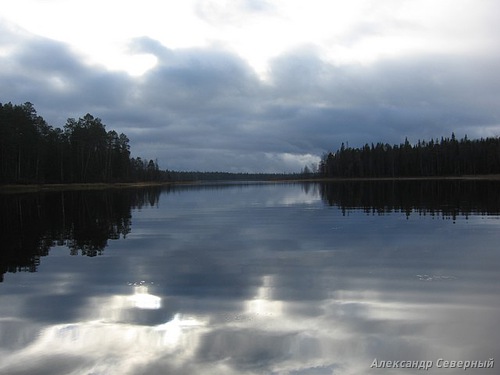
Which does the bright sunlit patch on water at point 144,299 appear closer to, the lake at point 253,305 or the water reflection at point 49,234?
the lake at point 253,305

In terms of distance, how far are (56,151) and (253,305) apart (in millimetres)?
112243

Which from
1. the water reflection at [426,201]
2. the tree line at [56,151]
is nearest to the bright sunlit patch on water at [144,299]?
the water reflection at [426,201]

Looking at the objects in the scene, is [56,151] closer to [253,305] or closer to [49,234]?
[49,234]

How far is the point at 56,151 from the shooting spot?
11225 cm

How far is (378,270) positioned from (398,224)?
1349 cm

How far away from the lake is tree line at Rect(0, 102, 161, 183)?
245ft

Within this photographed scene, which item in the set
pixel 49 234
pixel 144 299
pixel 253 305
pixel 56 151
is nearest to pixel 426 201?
pixel 49 234

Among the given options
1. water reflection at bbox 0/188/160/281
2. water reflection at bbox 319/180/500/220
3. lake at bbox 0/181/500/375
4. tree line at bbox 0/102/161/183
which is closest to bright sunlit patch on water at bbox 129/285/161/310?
lake at bbox 0/181/500/375

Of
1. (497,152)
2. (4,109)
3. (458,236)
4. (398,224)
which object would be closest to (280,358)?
(458,236)

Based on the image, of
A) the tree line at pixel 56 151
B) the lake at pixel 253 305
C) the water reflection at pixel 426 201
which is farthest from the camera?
the tree line at pixel 56 151

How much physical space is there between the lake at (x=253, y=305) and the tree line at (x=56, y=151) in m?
74.6

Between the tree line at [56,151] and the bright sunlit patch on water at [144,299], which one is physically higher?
the tree line at [56,151]

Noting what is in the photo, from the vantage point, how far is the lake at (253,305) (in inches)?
325

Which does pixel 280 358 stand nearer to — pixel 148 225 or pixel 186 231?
pixel 186 231
